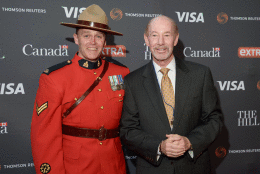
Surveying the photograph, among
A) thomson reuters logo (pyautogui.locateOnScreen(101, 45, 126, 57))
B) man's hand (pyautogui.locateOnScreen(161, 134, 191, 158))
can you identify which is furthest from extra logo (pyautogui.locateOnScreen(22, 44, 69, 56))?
man's hand (pyautogui.locateOnScreen(161, 134, 191, 158))

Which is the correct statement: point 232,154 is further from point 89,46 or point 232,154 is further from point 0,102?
point 0,102

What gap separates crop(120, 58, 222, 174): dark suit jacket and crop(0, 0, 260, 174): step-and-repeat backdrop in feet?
3.19

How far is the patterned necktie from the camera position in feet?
4.94

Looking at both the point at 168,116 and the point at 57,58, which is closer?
the point at 168,116

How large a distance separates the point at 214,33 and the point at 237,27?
0.31 metres

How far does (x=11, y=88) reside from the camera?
2.29m

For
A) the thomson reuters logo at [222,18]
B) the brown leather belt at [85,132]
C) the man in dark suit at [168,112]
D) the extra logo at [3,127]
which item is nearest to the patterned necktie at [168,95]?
the man in dark suit at [168,112]

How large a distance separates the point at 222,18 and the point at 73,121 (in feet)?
7.06

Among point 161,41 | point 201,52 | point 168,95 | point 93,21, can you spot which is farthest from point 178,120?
point 201,52

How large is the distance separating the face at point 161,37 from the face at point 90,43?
414 mm

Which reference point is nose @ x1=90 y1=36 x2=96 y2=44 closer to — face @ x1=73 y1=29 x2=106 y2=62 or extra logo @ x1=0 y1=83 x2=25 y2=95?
face @ x1=73 y1=29 x2=106 y2=62

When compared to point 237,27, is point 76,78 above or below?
below

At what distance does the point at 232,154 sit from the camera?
2.70m

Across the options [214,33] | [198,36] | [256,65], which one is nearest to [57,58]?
[198,36]
